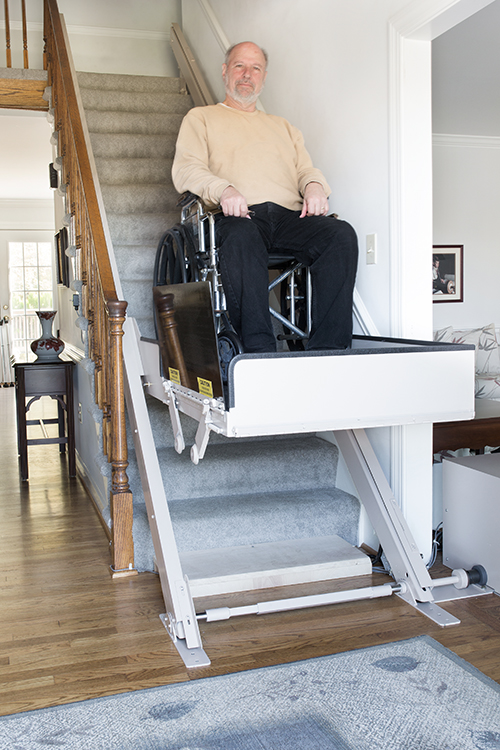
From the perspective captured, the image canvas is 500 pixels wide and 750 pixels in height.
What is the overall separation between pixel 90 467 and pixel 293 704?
8.38ft

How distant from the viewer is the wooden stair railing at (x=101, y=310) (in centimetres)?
256

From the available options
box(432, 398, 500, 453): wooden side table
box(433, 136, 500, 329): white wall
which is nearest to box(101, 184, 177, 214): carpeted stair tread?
box(432, 398, 500, 453): wooden side table

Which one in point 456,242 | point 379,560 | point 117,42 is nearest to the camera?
point 379,560

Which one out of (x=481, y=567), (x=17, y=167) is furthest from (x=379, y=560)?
(x=17, y=167)

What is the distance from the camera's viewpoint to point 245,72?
2.82 metres

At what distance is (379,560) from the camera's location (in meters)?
2.65

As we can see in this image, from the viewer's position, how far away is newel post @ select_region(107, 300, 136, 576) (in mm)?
2545

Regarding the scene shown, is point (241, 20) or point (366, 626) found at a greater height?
point (241, 20)

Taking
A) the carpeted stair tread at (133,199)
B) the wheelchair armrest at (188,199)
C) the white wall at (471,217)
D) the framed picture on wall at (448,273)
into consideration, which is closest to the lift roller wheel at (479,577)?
the wheelchair armrest at (188,199)

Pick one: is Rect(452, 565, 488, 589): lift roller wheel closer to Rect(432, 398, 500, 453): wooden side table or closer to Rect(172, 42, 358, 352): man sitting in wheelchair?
Rect(432, 398, 500, 453): wooden side table

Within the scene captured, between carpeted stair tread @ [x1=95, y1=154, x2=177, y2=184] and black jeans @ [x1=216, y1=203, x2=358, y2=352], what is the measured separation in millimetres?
1811

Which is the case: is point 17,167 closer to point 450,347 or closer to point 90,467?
point 90,467

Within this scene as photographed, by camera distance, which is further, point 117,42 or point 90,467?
point 117,42

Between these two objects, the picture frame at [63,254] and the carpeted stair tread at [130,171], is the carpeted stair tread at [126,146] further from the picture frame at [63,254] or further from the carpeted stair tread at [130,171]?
the picture frame at [63,254]
